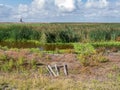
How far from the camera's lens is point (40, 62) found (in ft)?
52.4

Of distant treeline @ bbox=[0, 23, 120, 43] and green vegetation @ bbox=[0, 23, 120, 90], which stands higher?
green vegetation @ bbox=[0, 23, 120, 90]

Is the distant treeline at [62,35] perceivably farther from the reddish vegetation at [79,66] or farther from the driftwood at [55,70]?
the driftwood at [55,70]

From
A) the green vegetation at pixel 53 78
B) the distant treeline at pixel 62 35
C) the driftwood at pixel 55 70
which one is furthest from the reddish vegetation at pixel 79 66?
the distant treeline at pixel 62 35

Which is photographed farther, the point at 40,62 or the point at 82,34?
the point at 82,34

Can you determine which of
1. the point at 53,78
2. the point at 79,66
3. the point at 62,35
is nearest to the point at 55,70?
the point at 79,66

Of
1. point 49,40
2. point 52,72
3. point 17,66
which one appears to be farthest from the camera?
point 49,40

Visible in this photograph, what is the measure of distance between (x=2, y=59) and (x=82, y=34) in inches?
759

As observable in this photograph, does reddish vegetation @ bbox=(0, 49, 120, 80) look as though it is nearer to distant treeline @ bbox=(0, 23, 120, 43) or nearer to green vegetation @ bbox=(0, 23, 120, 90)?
green vegetation @ bbox=(0, 23, 120, 90)

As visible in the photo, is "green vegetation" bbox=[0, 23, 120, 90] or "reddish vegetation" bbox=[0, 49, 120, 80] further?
"reddish vegetation" bbox=[0, 49, 120, 80]

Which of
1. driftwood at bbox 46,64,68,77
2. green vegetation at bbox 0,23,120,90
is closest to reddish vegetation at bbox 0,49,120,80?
green vegetation at bbox 0,23,120,90

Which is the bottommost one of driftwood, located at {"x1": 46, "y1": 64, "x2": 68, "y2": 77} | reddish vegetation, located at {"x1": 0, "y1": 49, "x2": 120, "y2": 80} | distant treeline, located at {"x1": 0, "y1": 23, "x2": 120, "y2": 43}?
distant treeline, located at {"x1": 0, "y1": 23, "x2": 120, "y2": 43}

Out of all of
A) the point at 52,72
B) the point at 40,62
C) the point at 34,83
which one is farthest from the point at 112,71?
the point at 34,83

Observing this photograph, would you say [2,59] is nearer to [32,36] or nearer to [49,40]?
[49,40]

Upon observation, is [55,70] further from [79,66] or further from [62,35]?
[62,35]
